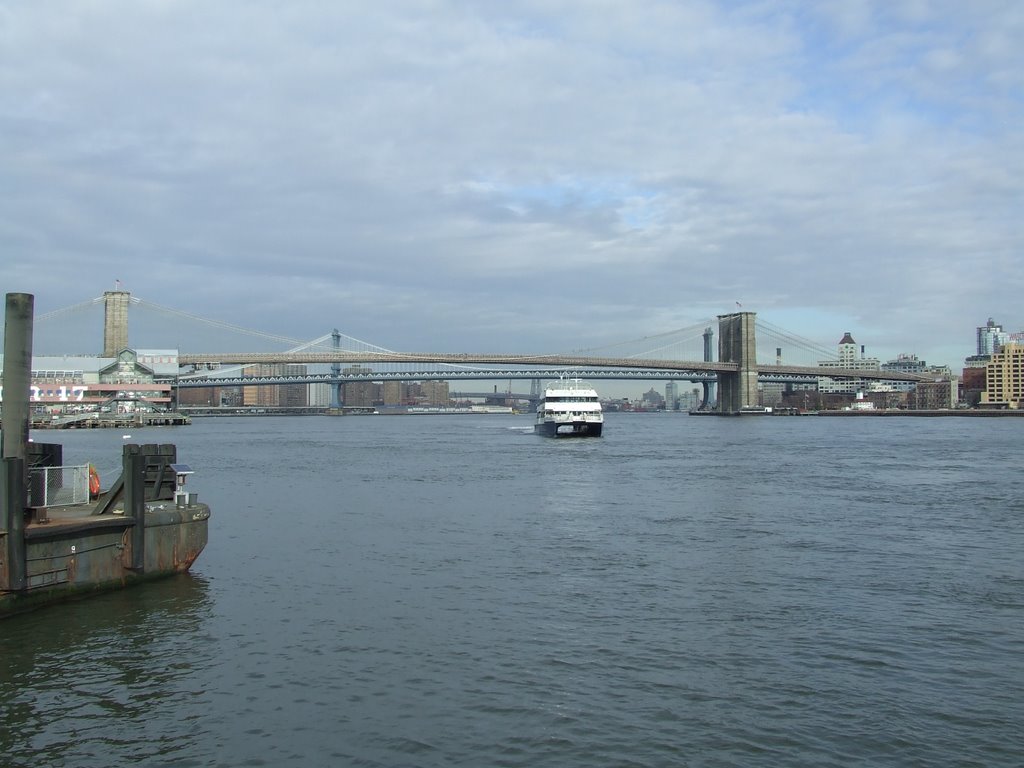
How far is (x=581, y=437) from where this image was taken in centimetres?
6462

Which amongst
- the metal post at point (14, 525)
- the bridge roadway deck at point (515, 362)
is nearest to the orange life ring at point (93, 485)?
the metal post at point (14, 525)

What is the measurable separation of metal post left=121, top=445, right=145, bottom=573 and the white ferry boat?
50.7m

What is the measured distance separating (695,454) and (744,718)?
40300 mm

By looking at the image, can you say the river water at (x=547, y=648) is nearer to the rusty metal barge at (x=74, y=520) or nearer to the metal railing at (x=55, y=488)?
the rusty metal barge at (x=74, y=520)

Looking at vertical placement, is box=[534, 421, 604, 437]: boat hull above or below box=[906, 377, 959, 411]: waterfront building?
below

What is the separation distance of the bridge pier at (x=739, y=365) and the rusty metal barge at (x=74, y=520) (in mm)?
121780

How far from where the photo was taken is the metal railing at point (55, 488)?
1296 cm

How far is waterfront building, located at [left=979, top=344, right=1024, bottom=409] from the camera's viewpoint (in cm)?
14600

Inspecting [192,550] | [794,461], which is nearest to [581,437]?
[794,461]

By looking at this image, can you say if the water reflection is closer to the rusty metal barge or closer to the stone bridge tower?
the rusty metal barge

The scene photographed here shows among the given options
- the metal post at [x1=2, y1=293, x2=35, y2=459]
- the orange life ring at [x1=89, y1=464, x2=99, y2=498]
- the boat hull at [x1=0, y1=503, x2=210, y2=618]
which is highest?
the metal post at [x1=2, y1=293, x2=35, y2=459]

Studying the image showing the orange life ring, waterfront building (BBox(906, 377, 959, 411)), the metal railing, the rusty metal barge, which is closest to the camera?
the rusty metal barge

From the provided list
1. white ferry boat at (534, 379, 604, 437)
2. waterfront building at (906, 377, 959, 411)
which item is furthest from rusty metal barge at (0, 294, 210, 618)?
waterfront building at (906, 377, 959, 411)

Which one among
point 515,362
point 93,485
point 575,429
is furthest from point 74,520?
point 515,362
